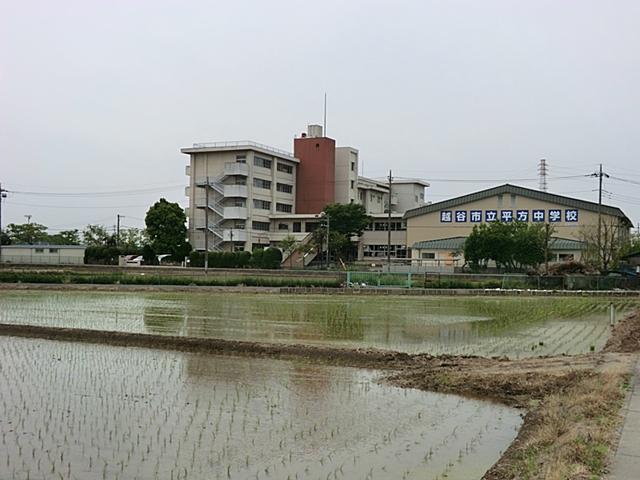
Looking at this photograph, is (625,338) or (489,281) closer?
(625,338)

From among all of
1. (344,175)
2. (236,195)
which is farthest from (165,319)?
(344,175)

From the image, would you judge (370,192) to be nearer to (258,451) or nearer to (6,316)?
(6,316)

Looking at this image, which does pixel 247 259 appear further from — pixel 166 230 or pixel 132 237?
pixel 132 237

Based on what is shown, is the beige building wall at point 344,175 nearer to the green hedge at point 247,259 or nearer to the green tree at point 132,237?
the green hedge at point 247,259

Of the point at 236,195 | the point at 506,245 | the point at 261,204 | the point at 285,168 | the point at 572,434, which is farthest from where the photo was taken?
the point at 285,168

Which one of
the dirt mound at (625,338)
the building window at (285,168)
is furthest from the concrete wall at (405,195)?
the dirt mound at (625,338)

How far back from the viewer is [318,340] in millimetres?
15195

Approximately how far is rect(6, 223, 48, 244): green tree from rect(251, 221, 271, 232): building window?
32.8 metres

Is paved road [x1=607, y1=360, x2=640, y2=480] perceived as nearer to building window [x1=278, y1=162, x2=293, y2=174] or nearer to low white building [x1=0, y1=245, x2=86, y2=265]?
low white building [x1=0, y1=245, x2=86, y2=265]

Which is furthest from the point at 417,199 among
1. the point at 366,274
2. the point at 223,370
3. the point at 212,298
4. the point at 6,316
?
the point at 223,370

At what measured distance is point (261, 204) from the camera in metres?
65.3

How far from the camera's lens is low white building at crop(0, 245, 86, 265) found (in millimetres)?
56062

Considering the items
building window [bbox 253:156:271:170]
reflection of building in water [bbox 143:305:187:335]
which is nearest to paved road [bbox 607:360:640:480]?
reflection of building in water [bbox 143:305:187:335]

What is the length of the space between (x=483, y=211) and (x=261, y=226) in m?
21.3
